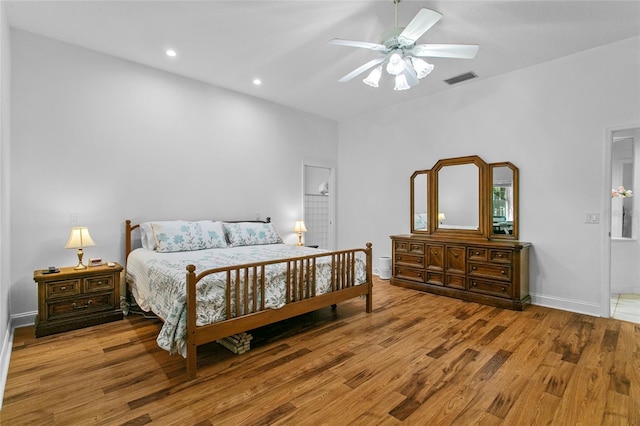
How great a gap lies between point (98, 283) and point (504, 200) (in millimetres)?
4846

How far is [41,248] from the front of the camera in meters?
3.26

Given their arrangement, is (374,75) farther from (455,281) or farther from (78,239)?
(78,239)

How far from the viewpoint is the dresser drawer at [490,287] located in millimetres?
3748

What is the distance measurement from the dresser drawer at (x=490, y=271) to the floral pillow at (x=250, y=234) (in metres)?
2.64

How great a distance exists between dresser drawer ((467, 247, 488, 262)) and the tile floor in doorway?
1.41m

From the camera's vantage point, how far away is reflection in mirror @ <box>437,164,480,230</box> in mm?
Answer: 4348

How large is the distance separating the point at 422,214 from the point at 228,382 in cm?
373

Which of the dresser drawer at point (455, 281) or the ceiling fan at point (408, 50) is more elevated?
the ceiling fan at point (408, 50)

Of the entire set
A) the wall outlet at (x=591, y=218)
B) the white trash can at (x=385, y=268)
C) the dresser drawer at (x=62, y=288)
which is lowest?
the white trash can at (x=385, y=268)

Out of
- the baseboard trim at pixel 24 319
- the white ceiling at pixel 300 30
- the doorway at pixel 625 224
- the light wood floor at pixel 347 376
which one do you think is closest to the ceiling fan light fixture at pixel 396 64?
the white ceiling at pixel 300 30

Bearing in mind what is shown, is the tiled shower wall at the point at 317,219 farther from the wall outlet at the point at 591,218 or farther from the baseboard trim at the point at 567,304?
the wall outlet at the point at 591,218

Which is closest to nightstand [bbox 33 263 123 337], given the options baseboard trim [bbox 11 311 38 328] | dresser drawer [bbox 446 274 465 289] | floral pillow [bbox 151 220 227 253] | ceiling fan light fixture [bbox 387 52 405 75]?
baseboard trim [bbox 11 311 38 328]

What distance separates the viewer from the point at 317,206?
6.61 meters

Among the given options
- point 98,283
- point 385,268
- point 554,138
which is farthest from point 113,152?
point 554,138
